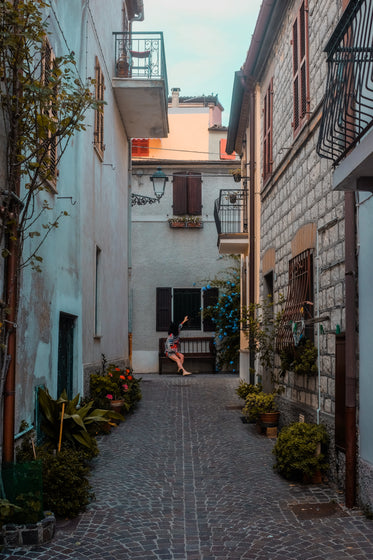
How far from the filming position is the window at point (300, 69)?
28.4 feet

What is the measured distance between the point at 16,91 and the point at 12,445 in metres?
3.13

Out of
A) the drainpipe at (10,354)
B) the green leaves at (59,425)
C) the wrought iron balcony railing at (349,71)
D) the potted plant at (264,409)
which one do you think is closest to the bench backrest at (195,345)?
the potted plant at (264,409)

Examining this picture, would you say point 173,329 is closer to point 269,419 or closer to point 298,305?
point 269,419

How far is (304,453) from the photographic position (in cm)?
683

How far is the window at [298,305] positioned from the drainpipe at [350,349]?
62.0 inches

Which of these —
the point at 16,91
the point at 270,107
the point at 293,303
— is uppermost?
the point at 270,107

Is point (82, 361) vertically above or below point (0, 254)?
below

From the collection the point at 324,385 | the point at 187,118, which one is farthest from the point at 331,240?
the point at 187,118

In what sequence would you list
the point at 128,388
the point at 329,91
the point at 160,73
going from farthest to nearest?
the point at 160,73
the point at 128,388
the point at 329,91

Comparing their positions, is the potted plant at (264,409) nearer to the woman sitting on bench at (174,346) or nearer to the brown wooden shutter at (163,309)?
the woman sitting on bench at (174,346)

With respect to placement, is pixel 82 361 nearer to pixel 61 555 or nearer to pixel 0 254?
pixel 0 254

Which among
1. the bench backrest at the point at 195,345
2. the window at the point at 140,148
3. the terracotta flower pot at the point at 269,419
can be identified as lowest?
the terracotta flower pot at the point at 269,419

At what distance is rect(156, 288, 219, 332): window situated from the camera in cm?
2078

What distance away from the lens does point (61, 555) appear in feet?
15.7
